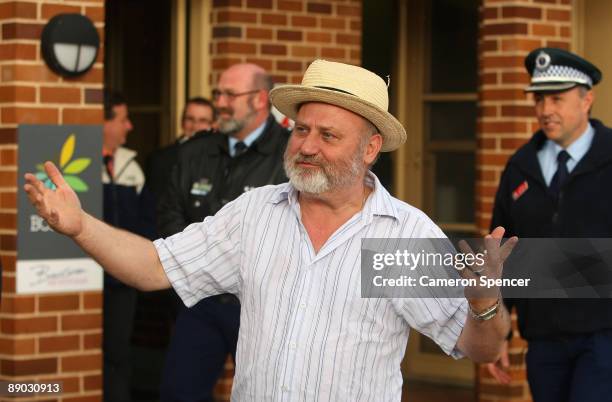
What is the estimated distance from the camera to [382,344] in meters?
4.31

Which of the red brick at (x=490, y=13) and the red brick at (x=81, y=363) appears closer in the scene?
the red brick at (x=81, y=363)

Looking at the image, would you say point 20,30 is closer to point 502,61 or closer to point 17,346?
point 17,346

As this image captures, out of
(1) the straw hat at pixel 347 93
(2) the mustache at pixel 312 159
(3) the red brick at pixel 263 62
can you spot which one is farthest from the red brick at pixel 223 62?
(2) the mustache at pixel 312 159

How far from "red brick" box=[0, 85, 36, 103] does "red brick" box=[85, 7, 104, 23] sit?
52 centimetres

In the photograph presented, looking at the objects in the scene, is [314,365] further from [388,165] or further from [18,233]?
[388,165]

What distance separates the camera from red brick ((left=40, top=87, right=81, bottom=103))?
6.96 metres

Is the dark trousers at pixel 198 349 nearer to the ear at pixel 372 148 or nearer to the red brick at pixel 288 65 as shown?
the red brick at pixel 288 65

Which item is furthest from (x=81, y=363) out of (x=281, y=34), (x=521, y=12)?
(x=521, y=12)

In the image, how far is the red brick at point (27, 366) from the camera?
6910 mm

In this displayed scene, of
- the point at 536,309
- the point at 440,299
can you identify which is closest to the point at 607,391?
the point at 536,309

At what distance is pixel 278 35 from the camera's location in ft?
28.0

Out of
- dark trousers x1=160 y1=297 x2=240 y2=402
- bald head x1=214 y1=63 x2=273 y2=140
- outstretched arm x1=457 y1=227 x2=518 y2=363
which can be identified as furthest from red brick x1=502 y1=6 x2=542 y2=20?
outstretched arm x1=457 y1=227 x2=518 y2=363

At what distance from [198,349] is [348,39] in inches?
109

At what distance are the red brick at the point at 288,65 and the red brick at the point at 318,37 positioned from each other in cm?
18
